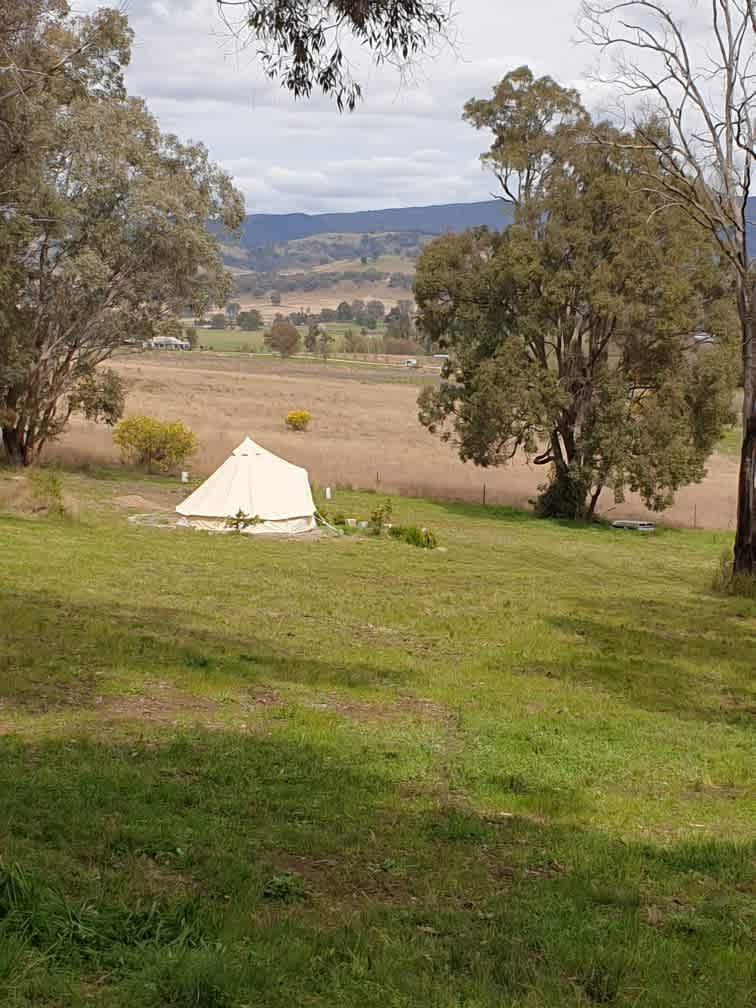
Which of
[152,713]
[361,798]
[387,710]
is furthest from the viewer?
[387,710]

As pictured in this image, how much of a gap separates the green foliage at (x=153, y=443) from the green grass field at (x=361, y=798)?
944 inches

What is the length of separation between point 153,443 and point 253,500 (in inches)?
581

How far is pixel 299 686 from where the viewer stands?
1348cm

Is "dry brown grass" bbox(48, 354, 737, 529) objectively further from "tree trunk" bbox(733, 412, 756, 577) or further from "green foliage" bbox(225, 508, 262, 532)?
"tree trunk" bbox(733, 412, 756, 577)

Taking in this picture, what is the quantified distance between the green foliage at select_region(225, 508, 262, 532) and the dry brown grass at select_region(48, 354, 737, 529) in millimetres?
14640

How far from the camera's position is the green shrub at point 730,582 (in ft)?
78.2

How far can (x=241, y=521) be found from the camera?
101ft

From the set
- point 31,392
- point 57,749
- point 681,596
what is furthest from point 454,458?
point 57,749

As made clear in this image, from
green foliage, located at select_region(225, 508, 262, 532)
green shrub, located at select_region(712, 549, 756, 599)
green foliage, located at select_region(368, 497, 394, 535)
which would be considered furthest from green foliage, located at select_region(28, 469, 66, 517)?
green shrub, located at select_region(712, 549, 756, 599)

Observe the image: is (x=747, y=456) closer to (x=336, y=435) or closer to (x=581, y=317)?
(x=581, y=317)

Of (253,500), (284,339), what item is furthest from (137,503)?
(284,339)

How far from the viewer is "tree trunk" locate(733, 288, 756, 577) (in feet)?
74.2

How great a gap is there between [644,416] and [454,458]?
895 inches

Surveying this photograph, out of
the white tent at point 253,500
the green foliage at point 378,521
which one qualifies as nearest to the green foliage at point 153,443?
the white tent at point 253,500
